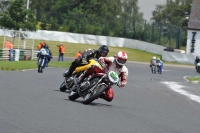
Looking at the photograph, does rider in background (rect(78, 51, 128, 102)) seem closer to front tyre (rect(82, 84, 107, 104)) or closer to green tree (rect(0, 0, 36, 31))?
front tyre (rect(82, 84, 107, 104))

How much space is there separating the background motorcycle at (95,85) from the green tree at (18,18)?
30684 mm

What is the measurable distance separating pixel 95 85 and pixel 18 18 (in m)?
31.8

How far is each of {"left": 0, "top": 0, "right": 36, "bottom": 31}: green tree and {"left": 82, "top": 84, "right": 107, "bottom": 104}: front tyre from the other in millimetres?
31084

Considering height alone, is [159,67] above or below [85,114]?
below

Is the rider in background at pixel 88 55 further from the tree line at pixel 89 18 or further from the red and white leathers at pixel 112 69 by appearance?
the tree line at pixel 89 18

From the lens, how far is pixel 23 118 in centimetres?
957

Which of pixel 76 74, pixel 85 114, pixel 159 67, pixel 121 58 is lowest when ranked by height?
pixel 159 67

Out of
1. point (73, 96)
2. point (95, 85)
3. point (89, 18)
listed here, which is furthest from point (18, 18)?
point (95, 85)

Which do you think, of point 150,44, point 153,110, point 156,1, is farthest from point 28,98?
point 156,1

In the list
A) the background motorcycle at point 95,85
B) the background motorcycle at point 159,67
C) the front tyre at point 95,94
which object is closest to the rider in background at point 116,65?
the background motorcycle at point 95,85

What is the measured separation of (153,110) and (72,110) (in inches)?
103

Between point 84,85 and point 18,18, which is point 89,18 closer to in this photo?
point 18,18

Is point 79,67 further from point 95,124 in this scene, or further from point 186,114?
point 95,124

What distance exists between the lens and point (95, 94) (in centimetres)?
1295
